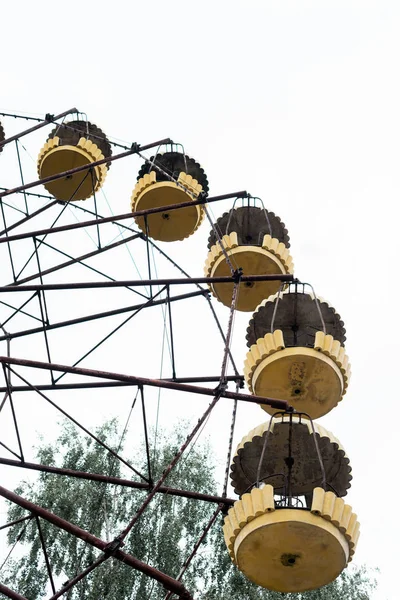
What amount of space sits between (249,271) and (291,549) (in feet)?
17.2

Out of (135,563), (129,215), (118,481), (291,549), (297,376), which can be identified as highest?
(129,215)

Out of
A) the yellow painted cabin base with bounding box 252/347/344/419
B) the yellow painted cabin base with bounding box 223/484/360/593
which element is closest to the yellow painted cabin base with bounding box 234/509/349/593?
the yellow painted cabin base with bounding box 223/484/360/593

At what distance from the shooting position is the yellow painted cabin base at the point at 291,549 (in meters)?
7.33

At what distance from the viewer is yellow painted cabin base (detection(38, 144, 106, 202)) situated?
1471 cm

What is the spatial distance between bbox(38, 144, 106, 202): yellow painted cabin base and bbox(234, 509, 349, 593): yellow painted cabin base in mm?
8321

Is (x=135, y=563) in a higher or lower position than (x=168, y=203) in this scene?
lower

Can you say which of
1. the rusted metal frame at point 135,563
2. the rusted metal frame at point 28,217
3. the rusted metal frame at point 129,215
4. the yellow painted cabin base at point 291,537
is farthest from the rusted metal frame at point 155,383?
the rusted metal frame at point 28,217

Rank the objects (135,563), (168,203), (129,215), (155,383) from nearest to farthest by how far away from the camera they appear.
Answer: (135,563), (155,383), (129,215), (168,203)

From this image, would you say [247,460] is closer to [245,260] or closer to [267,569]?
[267,569]

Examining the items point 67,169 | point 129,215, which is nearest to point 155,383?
point 129,215

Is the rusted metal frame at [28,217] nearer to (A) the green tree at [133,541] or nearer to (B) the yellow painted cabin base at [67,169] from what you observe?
(B) the yellow painted cabin base at [67,169]

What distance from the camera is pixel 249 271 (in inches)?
468

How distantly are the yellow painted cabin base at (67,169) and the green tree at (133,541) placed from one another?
216 inches

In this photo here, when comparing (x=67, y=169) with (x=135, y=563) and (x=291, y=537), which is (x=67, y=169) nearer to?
(x=291, y=537)
